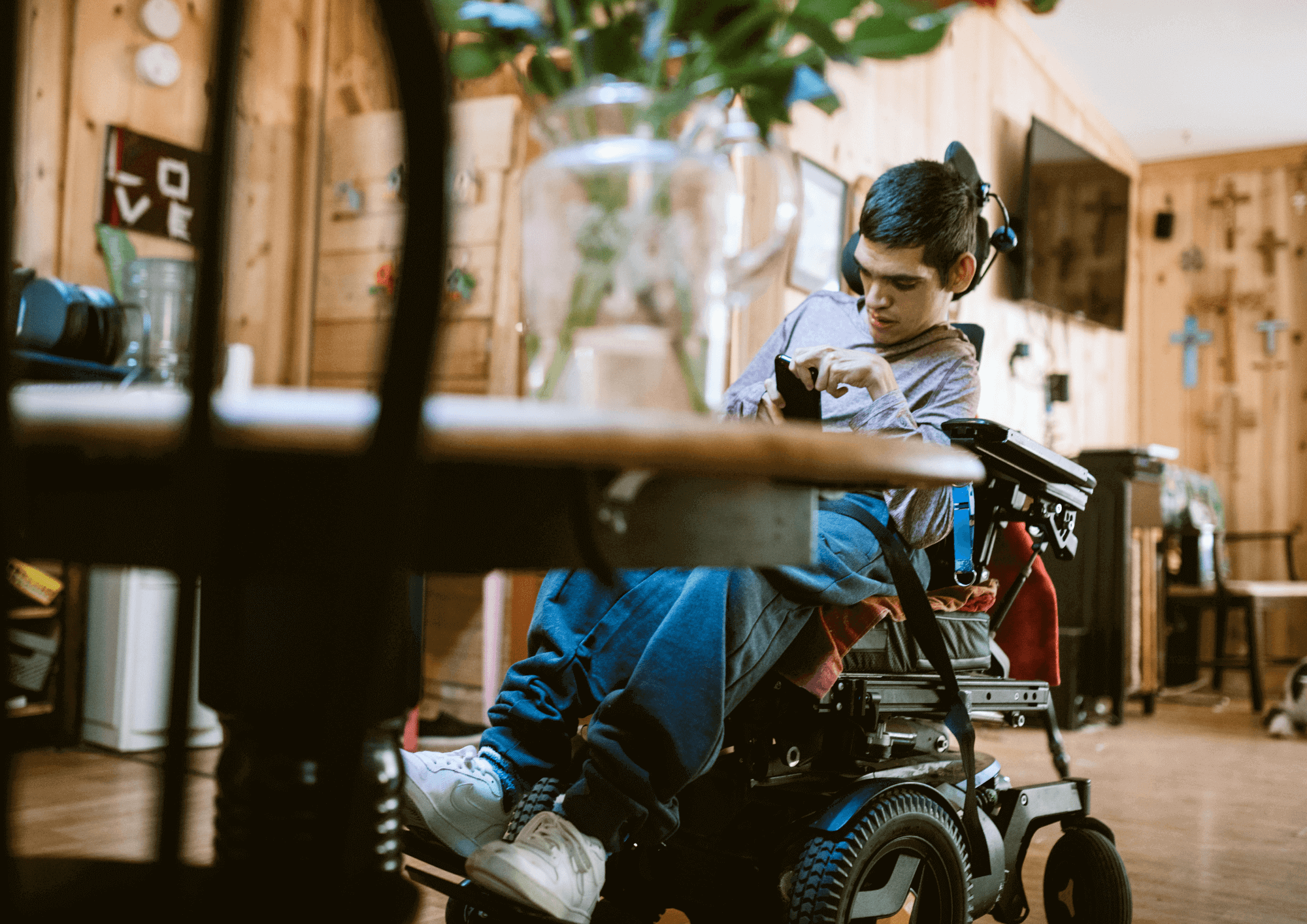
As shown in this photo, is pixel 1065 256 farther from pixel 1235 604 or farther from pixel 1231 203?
pixel 1231 203

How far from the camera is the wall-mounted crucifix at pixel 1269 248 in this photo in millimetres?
5934

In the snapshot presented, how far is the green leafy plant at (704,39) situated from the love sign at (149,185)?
94.7 inches

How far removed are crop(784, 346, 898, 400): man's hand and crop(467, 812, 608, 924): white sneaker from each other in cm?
52

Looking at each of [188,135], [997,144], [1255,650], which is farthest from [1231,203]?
[188,135]

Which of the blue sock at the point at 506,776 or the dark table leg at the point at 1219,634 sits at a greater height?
the blue sock at the point at 506,776

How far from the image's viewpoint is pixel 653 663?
3.52 feet

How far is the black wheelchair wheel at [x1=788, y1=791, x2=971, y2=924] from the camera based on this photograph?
1087mm

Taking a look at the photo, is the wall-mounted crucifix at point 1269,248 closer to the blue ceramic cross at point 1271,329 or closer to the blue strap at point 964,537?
the blue ceramic cross at point 1271,329

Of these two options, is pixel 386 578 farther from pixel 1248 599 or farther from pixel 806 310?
pixel 1248 599

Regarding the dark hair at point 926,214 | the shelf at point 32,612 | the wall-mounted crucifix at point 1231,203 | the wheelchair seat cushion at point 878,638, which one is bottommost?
the shelf at point 32,612

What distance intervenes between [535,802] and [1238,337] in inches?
238

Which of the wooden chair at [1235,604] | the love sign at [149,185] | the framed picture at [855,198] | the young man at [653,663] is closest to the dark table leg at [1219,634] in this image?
the wooden chair at [1235,604]

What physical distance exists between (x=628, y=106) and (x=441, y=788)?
72cm

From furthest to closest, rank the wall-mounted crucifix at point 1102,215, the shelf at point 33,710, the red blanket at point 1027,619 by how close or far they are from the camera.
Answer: the wall-mounted crucifix at point 1102,215
the shelf at point 33,710
the red blanket at point 1027,619
